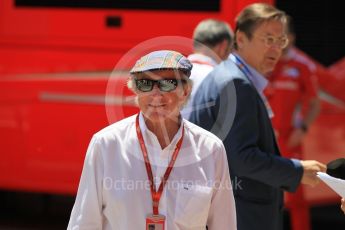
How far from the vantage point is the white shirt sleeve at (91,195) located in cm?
267

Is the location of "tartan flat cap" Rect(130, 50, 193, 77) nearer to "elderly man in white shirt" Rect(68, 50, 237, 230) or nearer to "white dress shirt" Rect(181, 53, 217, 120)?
"elderly man in white shirt" Rect(68, 50, 237, 230)

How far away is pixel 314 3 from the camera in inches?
259

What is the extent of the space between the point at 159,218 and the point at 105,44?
3.58m

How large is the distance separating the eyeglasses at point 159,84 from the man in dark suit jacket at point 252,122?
84 cm

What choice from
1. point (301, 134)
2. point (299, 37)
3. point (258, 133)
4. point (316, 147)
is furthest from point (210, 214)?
point (299, 37)

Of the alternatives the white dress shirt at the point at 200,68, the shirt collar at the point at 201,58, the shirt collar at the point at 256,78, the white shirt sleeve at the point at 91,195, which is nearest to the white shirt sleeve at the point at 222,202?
the white shirt sleeve at the point at 91,195

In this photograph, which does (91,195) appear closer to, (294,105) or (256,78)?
(256,78)

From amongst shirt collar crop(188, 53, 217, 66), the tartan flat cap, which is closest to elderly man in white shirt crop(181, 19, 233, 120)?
shirt collar crop(188, 53, 217, 66)

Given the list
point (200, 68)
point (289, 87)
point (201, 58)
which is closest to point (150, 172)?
point (200, 68)

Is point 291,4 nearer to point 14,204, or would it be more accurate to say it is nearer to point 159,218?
point 14,204

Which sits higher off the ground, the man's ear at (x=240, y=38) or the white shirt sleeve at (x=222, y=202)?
the man's ear at (x=240, y=38)

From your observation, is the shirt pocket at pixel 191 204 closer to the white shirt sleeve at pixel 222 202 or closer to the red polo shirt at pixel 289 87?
the white shirt sleeve at pixel 222 202

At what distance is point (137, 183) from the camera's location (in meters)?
2.65

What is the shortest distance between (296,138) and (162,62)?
357 centimetres
